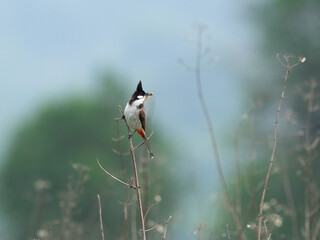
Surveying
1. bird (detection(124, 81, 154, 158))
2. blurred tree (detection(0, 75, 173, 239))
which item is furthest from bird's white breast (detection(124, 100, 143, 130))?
blurred tree (detection(0, 75, 173, 239))

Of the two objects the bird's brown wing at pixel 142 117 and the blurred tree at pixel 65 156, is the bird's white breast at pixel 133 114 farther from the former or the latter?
the blurred tree at pixel 65 156

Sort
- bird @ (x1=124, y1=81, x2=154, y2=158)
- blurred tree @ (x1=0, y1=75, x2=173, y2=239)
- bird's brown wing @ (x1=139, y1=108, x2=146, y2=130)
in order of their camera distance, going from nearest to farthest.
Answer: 1. bird @ (x1=124, y1=81, x2=154, y2=158)
2. bird's brown wing @ (x1=139, y1=108, x2=146, y2=130)
3. blurred tree @ (x1=0, y1=75, x2=173, y2=239)

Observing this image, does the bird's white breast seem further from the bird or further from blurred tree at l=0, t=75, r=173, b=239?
blurred tree at l=0, t=75, r=173, b=239

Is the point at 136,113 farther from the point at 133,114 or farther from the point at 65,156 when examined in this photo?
the point at 65,156

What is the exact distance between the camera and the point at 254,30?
34844 millimetres

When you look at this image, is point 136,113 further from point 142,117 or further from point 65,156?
point 65,156

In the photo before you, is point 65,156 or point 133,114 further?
point 65,156

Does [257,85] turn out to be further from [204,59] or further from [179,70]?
[179,70]

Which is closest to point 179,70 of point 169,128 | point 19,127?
point 169,128

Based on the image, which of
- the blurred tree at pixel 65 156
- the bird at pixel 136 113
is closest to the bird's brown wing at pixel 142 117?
the bird at pixel 136 113

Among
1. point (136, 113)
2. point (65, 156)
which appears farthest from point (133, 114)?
point (65, 156)

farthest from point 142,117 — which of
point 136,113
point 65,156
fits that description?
point 65,156

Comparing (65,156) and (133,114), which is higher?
(65,156)

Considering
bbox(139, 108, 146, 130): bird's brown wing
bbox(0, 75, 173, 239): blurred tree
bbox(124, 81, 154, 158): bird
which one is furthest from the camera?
bbox(0, 75, 173, 239): blurred tree
